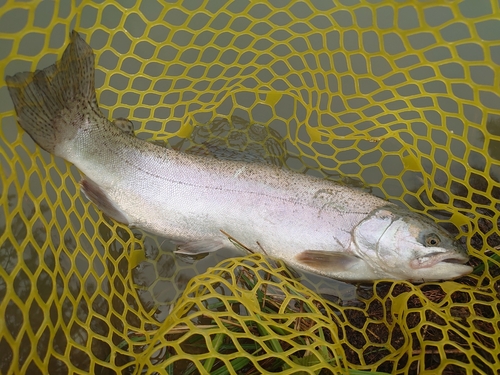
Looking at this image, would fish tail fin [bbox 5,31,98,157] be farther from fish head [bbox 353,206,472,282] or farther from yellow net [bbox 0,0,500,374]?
fish head [bbox 353,206,472,282]

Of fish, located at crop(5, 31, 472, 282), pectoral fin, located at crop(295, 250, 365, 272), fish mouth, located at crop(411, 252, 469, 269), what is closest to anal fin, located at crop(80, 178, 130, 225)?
fish, located at crop(5, 31, 472, 282)

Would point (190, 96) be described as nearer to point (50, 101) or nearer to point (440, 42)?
point (50, 101)

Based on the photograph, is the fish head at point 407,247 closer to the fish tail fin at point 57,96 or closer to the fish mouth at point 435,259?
the fish mouth at point 435,259

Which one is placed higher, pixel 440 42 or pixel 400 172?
pixel 440 42

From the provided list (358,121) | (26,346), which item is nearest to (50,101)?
(26,346)

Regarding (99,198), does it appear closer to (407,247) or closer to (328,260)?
(328,260)

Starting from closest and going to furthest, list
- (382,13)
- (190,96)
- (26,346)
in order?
(26,346) → (190,96) → (382,13)

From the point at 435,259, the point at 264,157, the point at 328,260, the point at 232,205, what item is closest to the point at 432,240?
the point at 435,259
